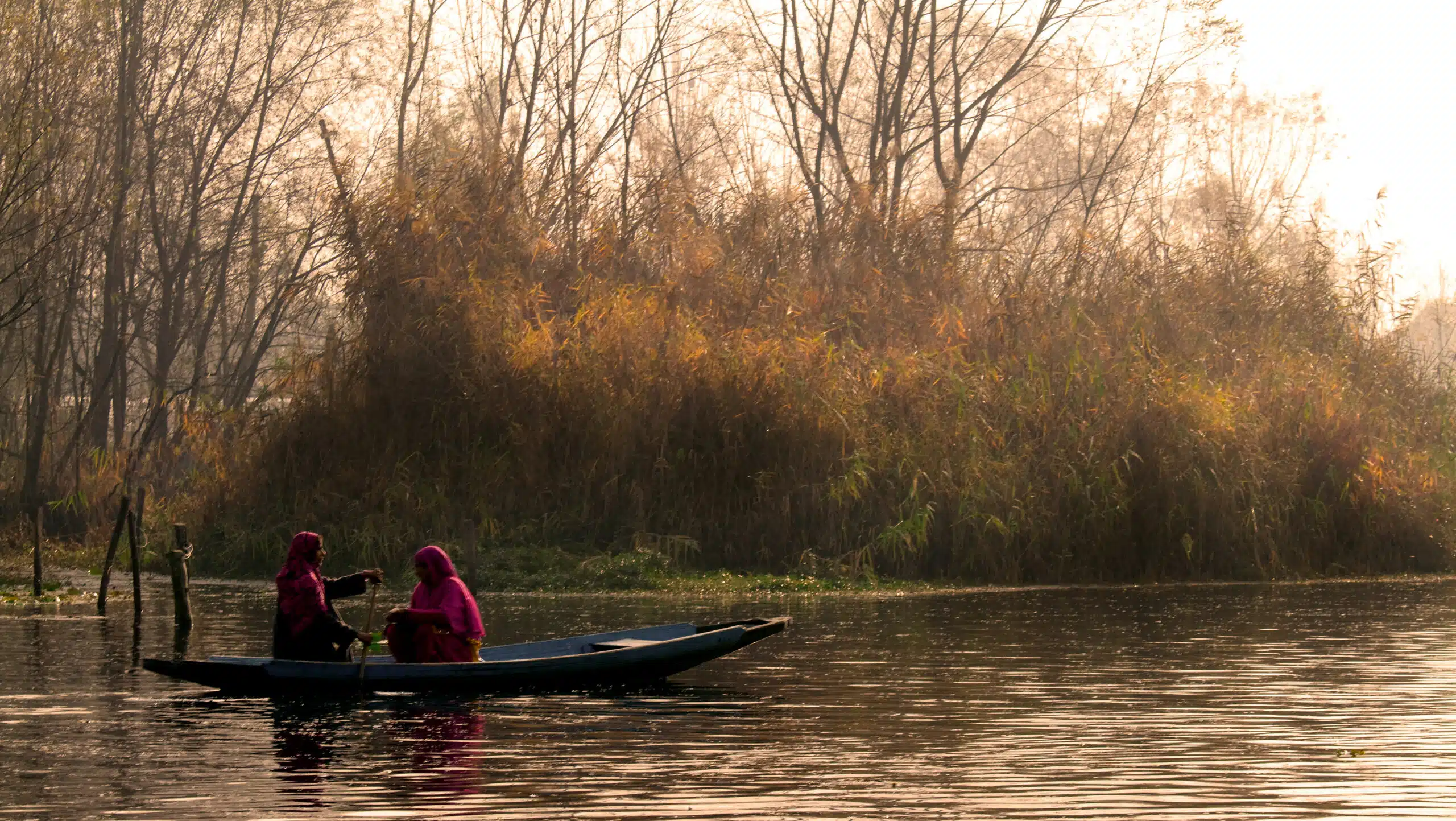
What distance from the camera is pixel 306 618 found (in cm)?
1459

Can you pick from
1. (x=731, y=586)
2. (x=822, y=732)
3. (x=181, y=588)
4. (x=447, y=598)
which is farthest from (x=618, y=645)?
(x=731, y=586)

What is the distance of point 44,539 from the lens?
29109 millimetres

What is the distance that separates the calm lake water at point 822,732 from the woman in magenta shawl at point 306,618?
0.54m

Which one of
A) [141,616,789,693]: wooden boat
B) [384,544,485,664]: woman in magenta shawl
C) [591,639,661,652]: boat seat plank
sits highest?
[384,544,485,664]: woman in magenta shawl

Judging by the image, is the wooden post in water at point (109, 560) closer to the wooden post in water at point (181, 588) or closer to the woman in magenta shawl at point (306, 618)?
the wooden post in water at point (181, 588)

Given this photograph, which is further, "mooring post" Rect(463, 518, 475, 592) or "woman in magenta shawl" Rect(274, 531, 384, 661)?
"mooring post" Rect(463, 518, 475, 592)

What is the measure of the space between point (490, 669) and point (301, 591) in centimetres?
174

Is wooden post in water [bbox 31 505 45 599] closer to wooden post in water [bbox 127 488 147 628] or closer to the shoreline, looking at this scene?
the shoreline

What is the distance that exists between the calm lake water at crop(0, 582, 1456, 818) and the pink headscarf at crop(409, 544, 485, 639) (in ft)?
1.93

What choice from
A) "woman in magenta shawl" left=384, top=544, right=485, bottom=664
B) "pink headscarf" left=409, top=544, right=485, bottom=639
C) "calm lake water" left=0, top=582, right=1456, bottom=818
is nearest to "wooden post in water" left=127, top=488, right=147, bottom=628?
"calm lake water" left=0, top=582, right=1456, bottom=818

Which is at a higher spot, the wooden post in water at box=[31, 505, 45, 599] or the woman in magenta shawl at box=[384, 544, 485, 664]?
the wooden post in water at box=[31, 505, 45, 599]

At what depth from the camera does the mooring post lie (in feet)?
76.4

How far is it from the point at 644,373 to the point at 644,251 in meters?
3.49

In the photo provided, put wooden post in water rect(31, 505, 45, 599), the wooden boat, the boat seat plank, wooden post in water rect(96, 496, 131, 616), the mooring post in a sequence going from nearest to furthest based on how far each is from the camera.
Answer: the wooden boat → the boat seat plank → wooden post in water rect(96, 496, 131, 616) → wooden post in water rect(31, 505, 45, 599) → the mooring post
